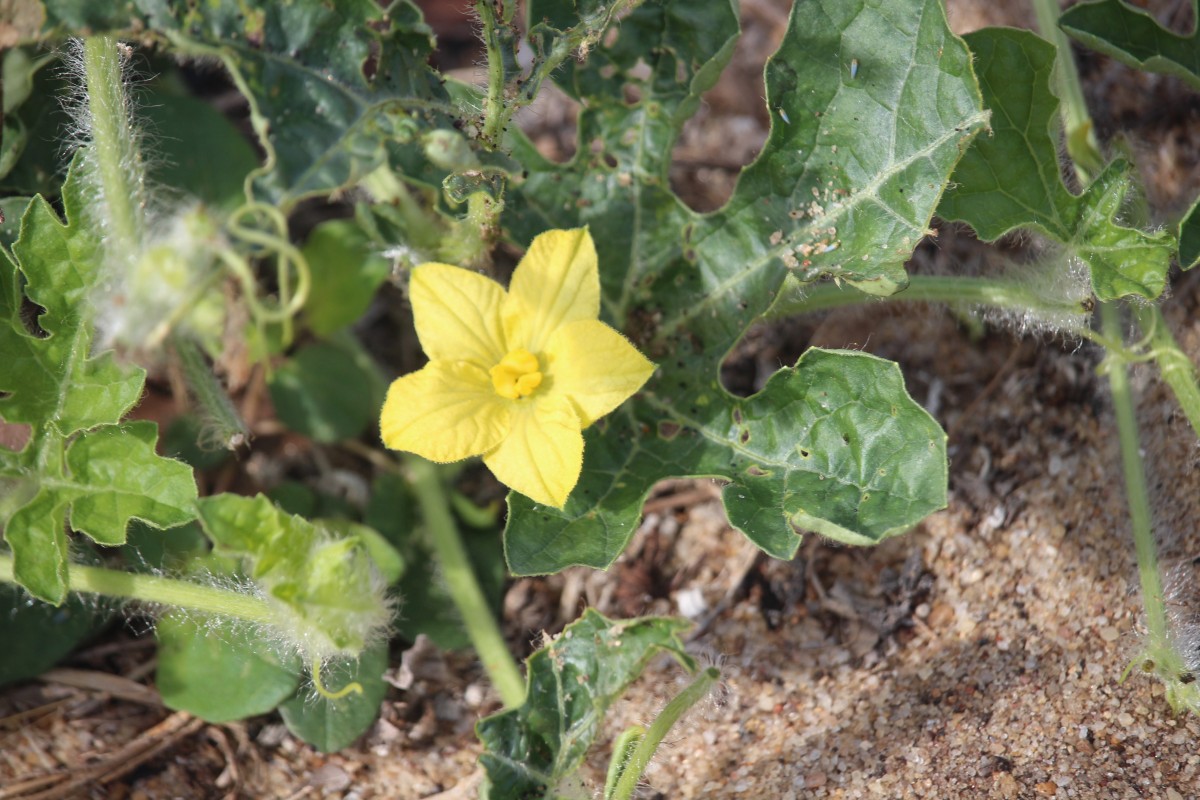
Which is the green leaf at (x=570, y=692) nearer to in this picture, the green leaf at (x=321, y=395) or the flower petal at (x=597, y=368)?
the flower petal at (x=597, y=368)

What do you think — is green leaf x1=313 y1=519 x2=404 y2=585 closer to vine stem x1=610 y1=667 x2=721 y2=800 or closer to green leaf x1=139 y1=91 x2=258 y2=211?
vine stem x1=610 y1=667 x2=721 y2=800

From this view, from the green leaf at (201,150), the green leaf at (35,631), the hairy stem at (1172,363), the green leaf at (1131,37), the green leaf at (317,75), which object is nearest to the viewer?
the green leaf at (317,75)

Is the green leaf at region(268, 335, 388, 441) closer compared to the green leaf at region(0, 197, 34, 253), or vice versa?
the green leaf at region(0, 197, 34, 253)

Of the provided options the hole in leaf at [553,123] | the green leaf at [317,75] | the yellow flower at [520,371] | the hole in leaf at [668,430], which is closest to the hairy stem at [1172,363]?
the hole in leaf at [668,430]

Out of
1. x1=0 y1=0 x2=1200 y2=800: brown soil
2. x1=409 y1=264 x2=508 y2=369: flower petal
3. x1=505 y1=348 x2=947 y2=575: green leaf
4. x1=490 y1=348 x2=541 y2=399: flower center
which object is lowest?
x1=0 y1=0 x2=1200 y2=800: brown soil

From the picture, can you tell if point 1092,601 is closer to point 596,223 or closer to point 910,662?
point 910,662

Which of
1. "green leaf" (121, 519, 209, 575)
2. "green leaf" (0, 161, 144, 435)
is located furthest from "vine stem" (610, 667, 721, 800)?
"green leaf" (0, 161, 144, 435)
